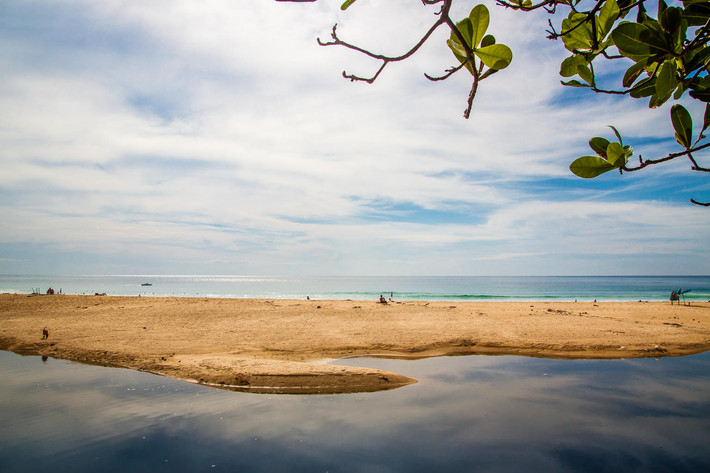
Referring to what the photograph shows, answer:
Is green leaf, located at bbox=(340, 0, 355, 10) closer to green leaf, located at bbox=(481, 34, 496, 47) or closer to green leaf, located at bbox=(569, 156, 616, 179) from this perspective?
green leaf, located at bbox=(481, 34, 496, 47)

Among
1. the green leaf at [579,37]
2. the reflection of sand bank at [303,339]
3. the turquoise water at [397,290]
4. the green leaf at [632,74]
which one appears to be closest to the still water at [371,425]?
the reflection of sand bank at [303,339]

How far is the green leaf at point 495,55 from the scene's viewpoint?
1.01 metres

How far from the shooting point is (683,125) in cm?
116

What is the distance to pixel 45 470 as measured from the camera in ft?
14.6

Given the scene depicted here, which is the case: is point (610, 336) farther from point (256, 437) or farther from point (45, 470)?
point (45, 470)

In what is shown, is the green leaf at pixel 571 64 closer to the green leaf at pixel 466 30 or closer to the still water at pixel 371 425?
the green leaf at pixel 466 30

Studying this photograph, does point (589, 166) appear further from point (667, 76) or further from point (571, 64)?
point (571, 64)

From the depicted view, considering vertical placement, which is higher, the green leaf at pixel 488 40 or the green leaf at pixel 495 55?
the green leaf at pixel 488 40

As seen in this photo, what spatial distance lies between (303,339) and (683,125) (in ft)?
37.5

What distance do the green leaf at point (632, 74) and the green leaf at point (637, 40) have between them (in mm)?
148

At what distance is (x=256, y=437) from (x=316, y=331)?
7564 mm

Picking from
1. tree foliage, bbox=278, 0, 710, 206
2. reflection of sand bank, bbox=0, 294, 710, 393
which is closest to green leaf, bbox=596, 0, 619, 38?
tree foliage, bbox=278, 0, 710, 206

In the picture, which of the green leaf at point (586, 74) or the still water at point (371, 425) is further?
the still water at point (371, 425)

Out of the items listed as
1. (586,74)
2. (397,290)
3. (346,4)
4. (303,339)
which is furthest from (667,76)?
(397,290)
